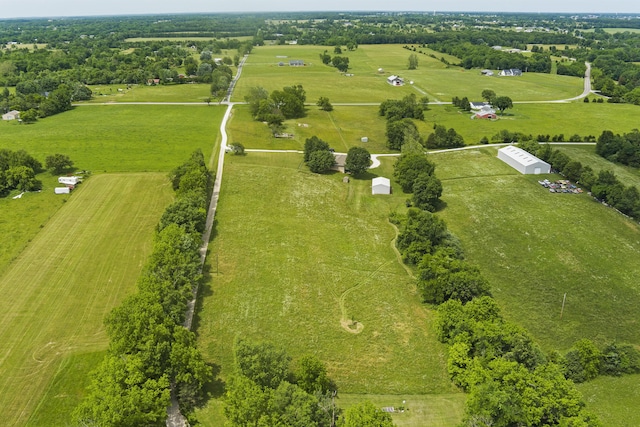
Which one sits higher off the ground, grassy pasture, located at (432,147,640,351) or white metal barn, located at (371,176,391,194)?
white metal barn, located at (371,176,391,194)

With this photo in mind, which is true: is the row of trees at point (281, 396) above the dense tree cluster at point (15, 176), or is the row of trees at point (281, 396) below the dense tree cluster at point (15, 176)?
below

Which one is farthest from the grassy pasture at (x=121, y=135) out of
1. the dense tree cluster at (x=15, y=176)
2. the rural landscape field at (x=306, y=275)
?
the dense tree cluster at (x=15, y=176)

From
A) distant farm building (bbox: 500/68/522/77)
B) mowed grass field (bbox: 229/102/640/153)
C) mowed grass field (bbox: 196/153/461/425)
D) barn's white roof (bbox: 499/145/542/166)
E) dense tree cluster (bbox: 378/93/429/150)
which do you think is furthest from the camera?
distant farm building (bbox: 500/68/522/77)

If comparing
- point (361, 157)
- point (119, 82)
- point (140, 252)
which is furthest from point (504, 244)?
point (119, 82)

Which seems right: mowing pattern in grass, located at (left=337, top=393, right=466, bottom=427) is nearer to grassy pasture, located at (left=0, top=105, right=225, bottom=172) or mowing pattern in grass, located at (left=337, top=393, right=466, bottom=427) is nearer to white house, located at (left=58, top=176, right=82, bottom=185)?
grassy pasture, located at (left=0, top=105, right=225, bottom=172)

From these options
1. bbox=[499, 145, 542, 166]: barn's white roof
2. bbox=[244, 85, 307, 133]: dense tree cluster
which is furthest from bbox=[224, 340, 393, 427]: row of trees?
bbox=[244, 85, 307, 133]: dense tree cluster

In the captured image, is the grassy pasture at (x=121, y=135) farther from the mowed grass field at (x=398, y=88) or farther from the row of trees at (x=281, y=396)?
the row of trees at (x=281, y=396)

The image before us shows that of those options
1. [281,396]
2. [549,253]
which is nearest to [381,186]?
[549,253]
